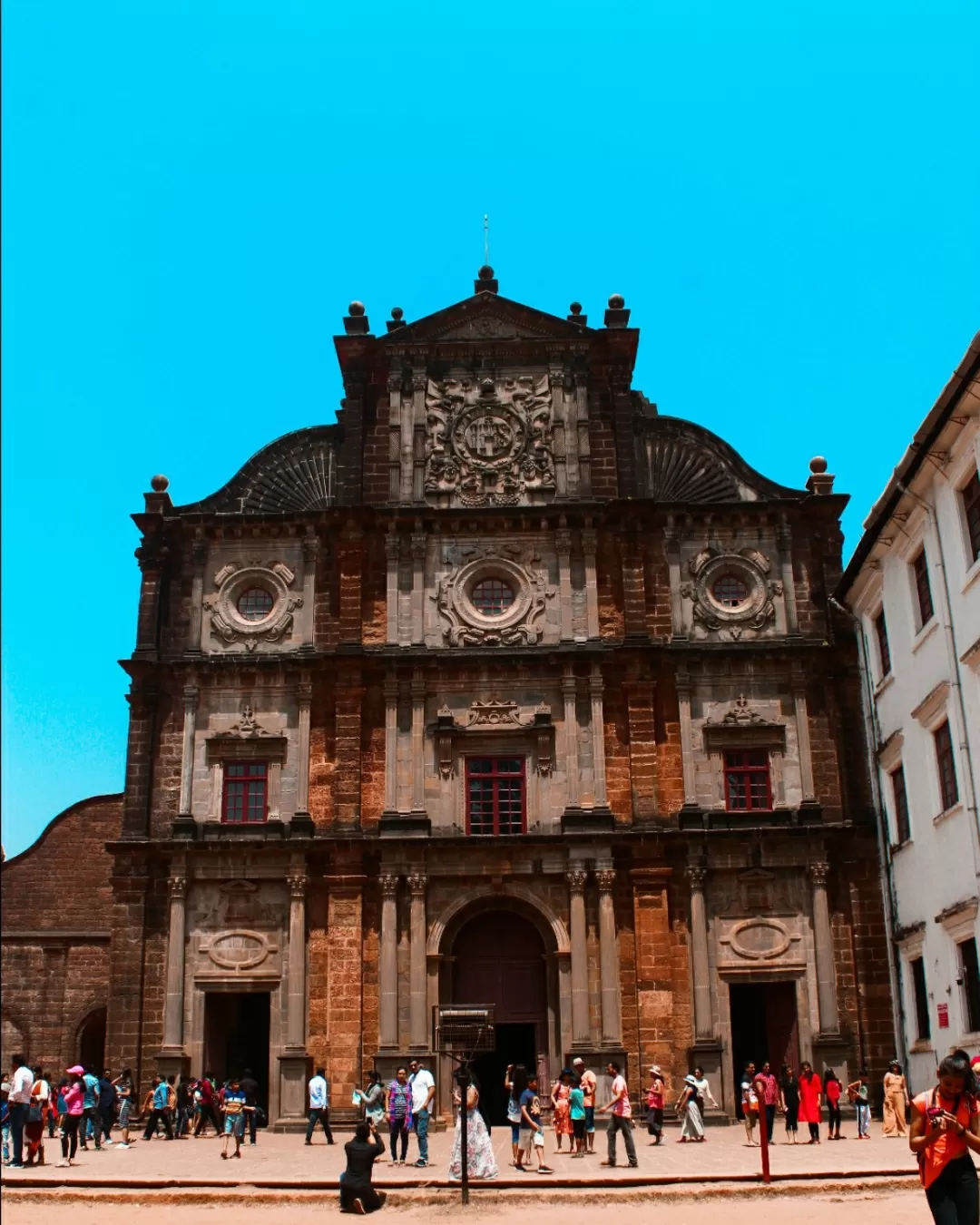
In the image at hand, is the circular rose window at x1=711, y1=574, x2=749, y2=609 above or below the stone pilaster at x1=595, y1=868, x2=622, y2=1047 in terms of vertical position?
above

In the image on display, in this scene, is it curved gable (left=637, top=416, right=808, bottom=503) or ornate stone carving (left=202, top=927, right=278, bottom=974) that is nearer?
ornate stone carving (left=202, top=927, right=278, bottom=974)

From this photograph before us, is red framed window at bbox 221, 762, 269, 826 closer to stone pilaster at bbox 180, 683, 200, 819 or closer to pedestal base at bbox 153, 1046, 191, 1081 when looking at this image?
stone pilaster at bbox 180, 683, 200, 819

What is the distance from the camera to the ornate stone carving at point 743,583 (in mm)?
32781

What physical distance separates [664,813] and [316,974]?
340 inches

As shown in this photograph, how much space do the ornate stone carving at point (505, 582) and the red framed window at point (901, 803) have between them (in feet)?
Result: 28.9

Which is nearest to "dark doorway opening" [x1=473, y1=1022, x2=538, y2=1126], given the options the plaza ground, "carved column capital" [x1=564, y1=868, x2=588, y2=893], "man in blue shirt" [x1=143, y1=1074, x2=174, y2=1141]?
"carved column capital" [x1=564, y1=868, x2=588, y2=893]

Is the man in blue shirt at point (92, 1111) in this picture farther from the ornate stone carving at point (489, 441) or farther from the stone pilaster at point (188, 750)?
the ornate stone carving at point (489, 441)

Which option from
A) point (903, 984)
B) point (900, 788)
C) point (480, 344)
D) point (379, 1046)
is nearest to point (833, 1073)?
point (903, 984)

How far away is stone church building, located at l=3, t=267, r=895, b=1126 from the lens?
29.9m

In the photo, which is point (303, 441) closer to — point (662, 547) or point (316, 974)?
point (662, 547)

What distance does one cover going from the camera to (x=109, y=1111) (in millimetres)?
25953

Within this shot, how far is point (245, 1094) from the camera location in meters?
25.3

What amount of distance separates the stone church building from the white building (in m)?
1.53

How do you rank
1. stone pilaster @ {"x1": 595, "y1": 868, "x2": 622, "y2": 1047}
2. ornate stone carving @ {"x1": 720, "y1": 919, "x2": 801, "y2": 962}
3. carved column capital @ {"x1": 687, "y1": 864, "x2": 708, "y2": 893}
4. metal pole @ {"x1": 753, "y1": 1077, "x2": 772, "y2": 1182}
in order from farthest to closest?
carved column capital @ {"x1": 687, "y1": 864, "x2": 708, "y2": 893}, ornate stone carving @ {"x1": 720, "y1": 919, "x2": 801, "y2": 962}, stone pilaster @ {"x1": 595, "y1": 868, "x2": 622, "y2": 1047}, metal pole @ {"x1": 753, "y1": 1077, "x2": 772, "y2": 1182}
